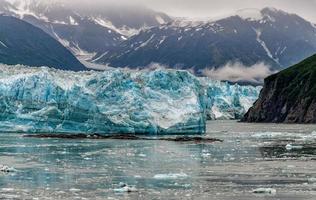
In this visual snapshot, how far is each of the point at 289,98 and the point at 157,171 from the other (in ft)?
428

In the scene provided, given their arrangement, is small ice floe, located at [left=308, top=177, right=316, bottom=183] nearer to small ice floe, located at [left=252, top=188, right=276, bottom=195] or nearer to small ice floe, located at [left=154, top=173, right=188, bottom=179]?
small ice floe, located at [left=252, top=188, right=276, bottom=195]

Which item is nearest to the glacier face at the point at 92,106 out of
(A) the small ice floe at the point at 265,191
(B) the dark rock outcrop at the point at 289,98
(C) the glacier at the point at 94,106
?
(C) the glacier at the point at 94,106

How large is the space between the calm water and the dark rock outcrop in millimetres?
97121

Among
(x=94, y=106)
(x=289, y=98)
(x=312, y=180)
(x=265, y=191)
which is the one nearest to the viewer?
(x=265, y=191)

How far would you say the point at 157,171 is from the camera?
43.7m

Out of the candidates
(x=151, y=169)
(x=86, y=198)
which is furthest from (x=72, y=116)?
(x=86, y=198)

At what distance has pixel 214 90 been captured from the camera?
190625 mm

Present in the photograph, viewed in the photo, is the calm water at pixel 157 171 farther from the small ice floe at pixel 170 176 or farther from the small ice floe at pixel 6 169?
the small ice floe at pixel 6 169

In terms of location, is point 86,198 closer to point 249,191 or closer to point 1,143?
point 249,191

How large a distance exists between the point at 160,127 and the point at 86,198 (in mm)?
58076

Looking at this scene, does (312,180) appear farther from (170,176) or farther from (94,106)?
(94,106)

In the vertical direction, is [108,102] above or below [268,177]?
above

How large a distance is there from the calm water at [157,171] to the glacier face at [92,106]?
1968 centimetres

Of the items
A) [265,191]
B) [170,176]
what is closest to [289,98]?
[170,176]
